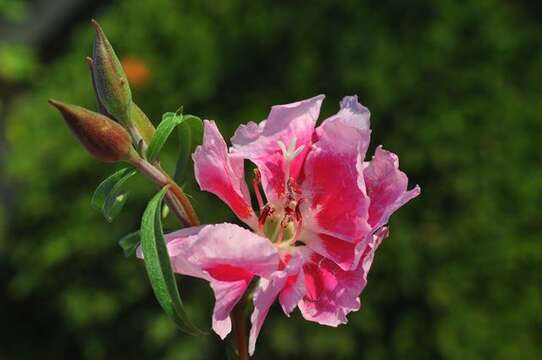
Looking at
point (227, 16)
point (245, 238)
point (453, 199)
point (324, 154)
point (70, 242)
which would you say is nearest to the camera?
point (245, 238)

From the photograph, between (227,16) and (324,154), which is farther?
(227,16)

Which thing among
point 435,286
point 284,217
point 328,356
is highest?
point 284,217

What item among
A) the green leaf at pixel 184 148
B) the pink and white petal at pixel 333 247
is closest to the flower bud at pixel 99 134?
the green leaf at pixel 184 148

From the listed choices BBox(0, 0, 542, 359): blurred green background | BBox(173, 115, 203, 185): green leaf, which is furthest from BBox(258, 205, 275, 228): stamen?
BBox(0, 0, 542, 359): blurred green background

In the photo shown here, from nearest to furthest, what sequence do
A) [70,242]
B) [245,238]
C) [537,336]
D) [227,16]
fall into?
[245,238], [537,336], [70,242], [227,16]

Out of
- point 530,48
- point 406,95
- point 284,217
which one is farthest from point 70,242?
point 284,217

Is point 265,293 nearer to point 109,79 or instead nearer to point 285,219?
point 285,219

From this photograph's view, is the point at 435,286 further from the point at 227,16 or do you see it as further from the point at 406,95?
the point at 227,16
